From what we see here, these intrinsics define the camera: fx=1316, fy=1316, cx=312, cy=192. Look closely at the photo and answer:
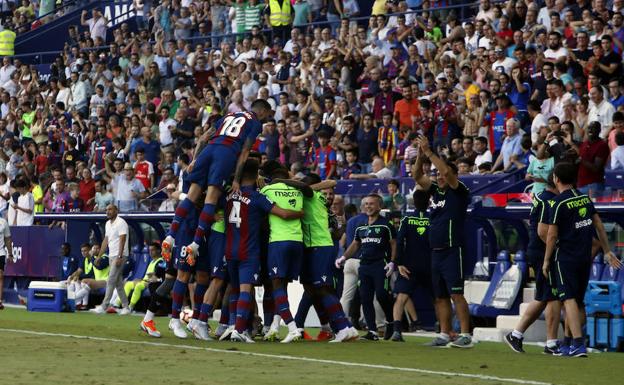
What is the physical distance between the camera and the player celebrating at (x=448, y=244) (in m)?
13.3

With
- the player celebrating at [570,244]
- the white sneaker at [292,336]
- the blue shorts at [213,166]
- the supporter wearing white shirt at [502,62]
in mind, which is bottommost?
the white sneaker at [292,336]

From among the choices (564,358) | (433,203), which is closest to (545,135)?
(433,203)

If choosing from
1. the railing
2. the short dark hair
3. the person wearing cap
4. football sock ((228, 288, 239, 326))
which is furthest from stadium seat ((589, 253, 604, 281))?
the person wearing cap

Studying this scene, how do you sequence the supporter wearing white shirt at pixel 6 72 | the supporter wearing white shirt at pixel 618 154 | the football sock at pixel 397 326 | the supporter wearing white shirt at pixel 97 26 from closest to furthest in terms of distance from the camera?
the football sock at pixel 397 326 → the supporter wearing white shirt at pixel 618 154 → the supporter wearing white shirt at pixel 97 26 → the supporter wearing white shirt at pixel 6 72

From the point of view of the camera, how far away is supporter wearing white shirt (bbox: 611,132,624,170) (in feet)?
58.9

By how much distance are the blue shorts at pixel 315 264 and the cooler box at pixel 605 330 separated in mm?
2896

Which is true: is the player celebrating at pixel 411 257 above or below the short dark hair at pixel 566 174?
below

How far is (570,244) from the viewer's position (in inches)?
493

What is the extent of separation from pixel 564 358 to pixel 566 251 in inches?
39.8

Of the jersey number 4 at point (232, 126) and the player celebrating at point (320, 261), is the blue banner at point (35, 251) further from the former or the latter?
the jersey number 4 at point (232, 126)

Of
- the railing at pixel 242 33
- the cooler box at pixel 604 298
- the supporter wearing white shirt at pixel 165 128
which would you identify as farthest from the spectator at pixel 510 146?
the supporter wearing white shirt at pixel 165 128

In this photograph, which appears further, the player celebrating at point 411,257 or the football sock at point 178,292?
the player celebrating at point 411,257

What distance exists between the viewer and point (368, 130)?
22766mm

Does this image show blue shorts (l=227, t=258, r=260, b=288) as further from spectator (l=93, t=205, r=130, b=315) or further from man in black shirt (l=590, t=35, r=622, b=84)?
man in black shirt (l=590, t=35, r=622, b=84)
